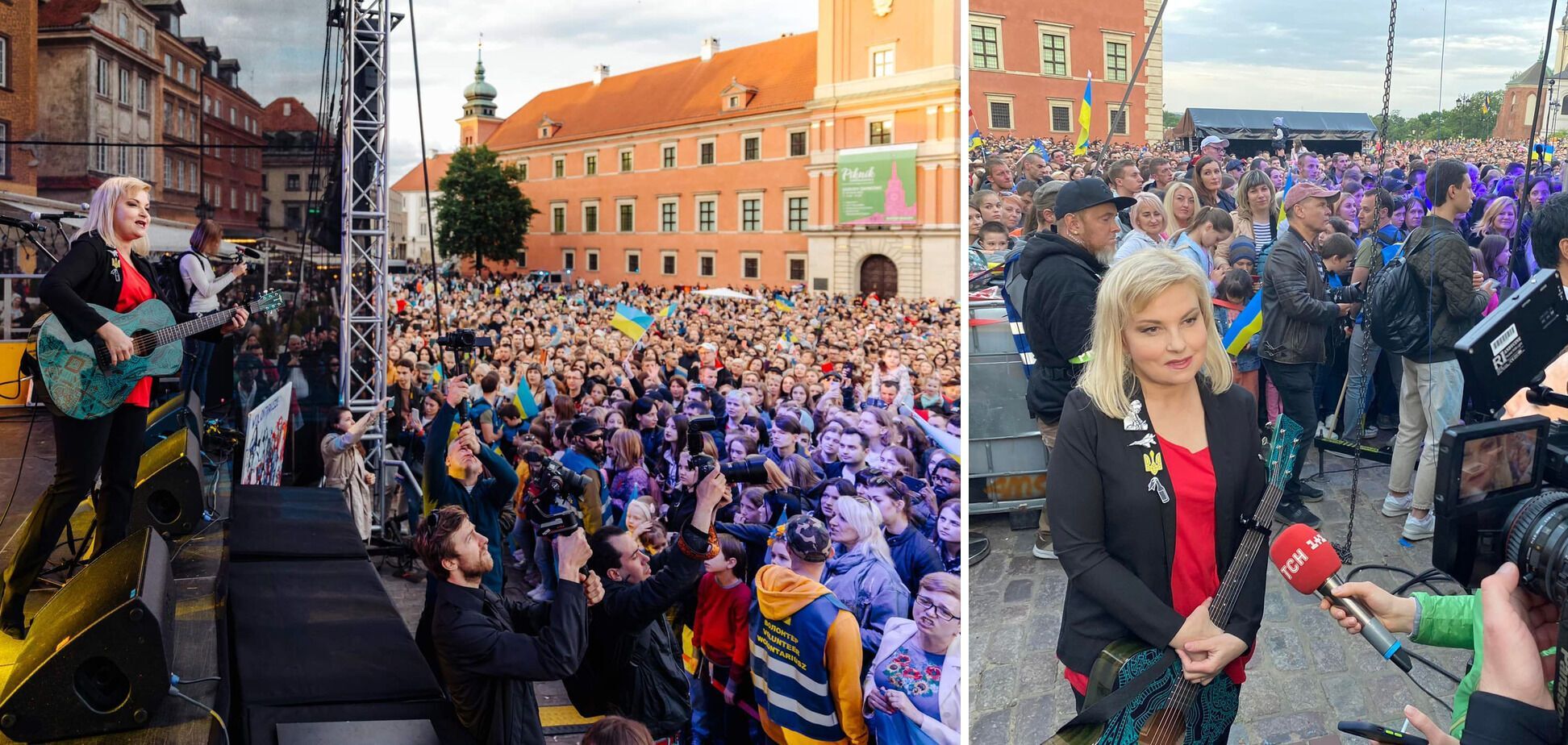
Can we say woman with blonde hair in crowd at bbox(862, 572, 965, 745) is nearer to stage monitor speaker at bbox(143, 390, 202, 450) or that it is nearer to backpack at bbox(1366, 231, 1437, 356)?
backpack at bbox(1366, 231, 1437, 356)

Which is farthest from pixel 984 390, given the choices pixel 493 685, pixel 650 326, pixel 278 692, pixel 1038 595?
pixel 650 326

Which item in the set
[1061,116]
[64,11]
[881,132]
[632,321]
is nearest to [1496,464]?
[1061,116]

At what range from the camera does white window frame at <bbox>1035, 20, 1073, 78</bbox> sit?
8.87ft

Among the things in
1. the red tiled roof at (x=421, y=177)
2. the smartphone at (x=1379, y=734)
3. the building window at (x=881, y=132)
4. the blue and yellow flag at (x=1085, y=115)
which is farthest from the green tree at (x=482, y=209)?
the smartphone at (x=1379, y=734)

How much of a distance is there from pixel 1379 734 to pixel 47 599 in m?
2.98

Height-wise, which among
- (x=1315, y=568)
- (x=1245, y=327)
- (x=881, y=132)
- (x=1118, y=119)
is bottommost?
(x=1315, y=568)

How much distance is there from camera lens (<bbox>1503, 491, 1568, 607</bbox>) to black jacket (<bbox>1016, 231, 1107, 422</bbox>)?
86 cm

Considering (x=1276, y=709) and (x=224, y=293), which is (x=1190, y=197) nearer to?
(x=1276, y=709)

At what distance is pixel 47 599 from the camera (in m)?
2.57

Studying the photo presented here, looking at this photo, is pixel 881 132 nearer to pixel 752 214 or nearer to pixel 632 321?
pixel 752 214

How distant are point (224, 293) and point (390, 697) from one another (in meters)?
1.25

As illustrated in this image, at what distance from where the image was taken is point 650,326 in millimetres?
6008

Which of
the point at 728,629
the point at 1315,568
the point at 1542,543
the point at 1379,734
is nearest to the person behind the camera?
the point at 1542,543

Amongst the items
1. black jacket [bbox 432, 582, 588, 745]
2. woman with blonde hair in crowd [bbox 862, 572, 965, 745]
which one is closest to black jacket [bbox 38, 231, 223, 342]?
black jacket [bbox 432, 582, 588, 745]
